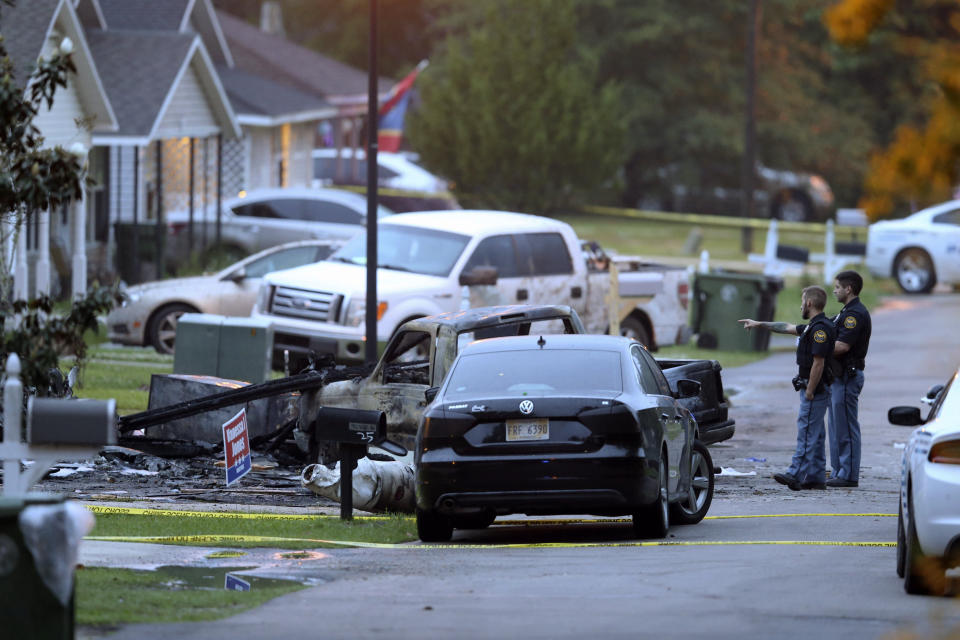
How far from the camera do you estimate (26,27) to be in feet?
84.3

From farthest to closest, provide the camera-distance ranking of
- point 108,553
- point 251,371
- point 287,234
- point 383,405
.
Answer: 1. point 287,234
2. point 251,371
3. point 383,405
4. point 108,553

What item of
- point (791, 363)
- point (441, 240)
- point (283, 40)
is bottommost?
point (791, 363)

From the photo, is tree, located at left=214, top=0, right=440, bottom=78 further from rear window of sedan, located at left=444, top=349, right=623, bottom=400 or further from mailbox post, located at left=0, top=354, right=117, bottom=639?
mailbox post, located at left=0, top=354, right=117, bottom=639

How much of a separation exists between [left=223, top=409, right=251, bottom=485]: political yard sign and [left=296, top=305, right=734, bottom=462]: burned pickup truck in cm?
79

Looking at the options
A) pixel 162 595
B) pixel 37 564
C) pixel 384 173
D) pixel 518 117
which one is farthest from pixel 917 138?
pixel 384 173

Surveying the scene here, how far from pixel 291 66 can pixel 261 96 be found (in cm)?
670

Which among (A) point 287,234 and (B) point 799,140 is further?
(B) point 799,140

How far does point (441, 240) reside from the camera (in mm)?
21953

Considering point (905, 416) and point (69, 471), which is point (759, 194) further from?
point (905, 416)

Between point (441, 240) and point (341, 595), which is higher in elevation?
point (441, 240)

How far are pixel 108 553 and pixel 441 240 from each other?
12203mm

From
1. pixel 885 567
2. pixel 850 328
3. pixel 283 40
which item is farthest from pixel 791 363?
pixel 283 40

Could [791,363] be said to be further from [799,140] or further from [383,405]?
[799,140]

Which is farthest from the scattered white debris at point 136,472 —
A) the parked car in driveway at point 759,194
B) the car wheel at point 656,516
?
the parked car in driveway at point 759,194
